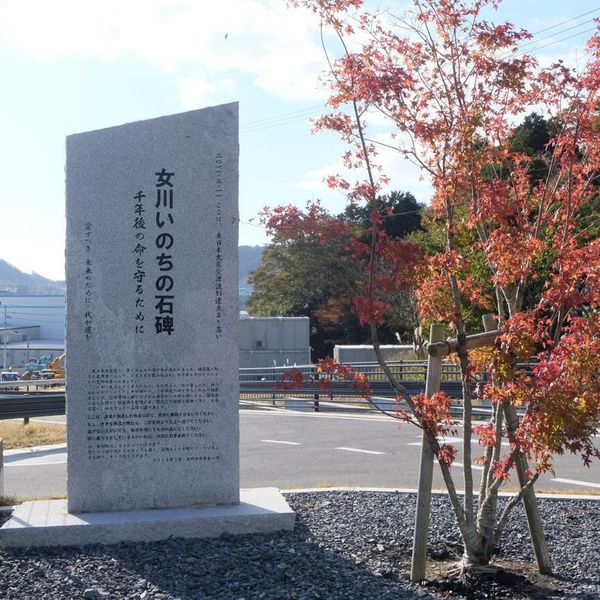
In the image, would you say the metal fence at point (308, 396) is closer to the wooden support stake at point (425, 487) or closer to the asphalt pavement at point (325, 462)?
the asphalt pavement at point (325, 462)

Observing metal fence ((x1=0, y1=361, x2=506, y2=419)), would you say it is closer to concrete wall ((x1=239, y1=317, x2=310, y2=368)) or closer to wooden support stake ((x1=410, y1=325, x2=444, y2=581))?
concrete wall ((x1=239, y1=317, x2=310, y2=368))

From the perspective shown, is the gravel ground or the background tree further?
the background tree

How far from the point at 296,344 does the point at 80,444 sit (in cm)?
2660

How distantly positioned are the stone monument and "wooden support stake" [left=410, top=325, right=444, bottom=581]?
5.42 ft

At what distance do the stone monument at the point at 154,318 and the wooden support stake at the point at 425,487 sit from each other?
1.65m

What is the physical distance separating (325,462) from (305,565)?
680 centimetres

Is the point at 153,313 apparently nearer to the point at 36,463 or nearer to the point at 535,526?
the point at 535,526

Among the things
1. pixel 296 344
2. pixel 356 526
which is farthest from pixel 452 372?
pixel 356 526

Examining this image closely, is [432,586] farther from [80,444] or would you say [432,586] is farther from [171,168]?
[171,168]

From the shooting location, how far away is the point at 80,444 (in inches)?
290

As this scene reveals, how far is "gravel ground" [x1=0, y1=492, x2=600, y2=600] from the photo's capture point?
559 cm

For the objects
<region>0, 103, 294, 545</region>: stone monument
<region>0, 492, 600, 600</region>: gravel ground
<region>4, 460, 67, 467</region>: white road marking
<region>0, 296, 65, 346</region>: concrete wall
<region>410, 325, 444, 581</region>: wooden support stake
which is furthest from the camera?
<region>0, 296, 65, 346</region>: concrete wall

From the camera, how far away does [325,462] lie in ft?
42.1

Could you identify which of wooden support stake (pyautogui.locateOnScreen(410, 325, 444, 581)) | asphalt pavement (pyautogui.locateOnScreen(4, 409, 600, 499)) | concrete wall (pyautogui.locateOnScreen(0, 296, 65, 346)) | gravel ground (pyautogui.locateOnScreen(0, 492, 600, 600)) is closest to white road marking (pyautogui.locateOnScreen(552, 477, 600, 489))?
asphalt pavement (pyautogui.locateOnScreen(4, 409, 600, 499))
